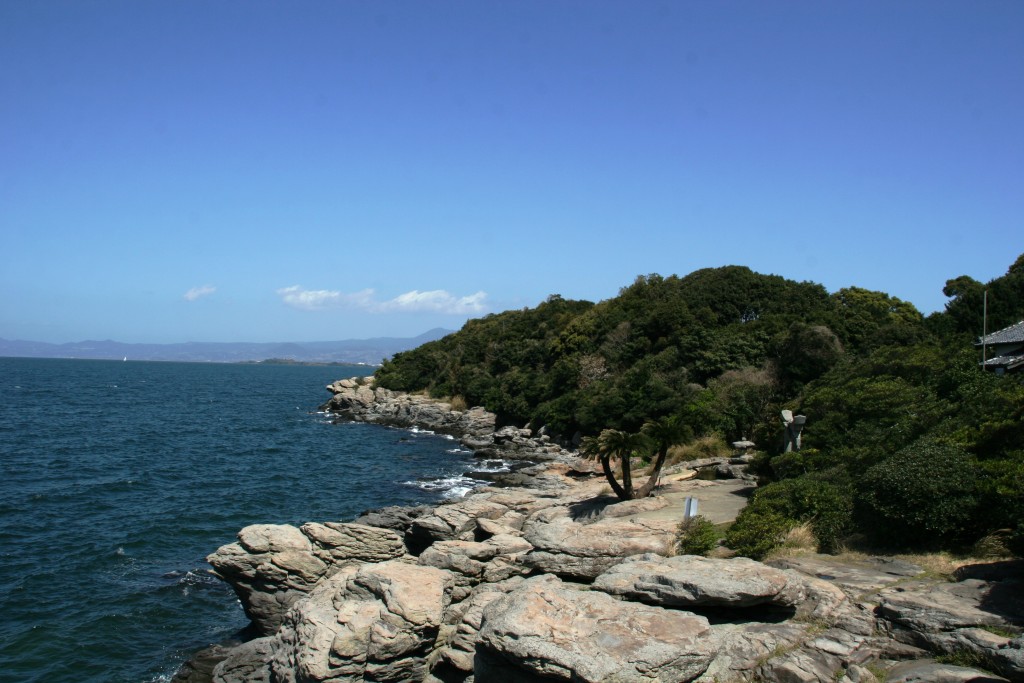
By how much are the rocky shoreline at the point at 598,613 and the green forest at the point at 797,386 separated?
146cm

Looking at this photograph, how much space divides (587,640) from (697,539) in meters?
5.21

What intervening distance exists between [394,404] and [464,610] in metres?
52.0

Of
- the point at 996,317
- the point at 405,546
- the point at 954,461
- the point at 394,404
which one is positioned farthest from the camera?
the point at 394,404

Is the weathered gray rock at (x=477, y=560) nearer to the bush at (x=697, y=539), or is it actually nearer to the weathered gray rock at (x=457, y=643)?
the weathered gray rock at (x=457, y=643)

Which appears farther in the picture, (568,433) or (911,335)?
(568,433)

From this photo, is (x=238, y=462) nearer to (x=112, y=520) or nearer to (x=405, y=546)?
(x=112, y=520)

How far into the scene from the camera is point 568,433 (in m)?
45.4

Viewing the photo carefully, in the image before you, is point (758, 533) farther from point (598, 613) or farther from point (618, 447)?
point (618, 447)

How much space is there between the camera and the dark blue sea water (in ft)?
52.4

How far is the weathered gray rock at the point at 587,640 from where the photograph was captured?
8.93 metres

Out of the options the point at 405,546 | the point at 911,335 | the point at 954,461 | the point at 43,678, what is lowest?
the point at 43,678

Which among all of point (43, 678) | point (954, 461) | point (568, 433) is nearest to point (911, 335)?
point (568, 433)

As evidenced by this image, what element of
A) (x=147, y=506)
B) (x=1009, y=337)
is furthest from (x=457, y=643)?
(x=1009, y=337)

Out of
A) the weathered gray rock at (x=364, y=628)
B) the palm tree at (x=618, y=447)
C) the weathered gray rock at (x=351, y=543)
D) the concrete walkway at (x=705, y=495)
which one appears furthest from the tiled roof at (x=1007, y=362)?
the weathered gray rock at (x=364, y=628)
